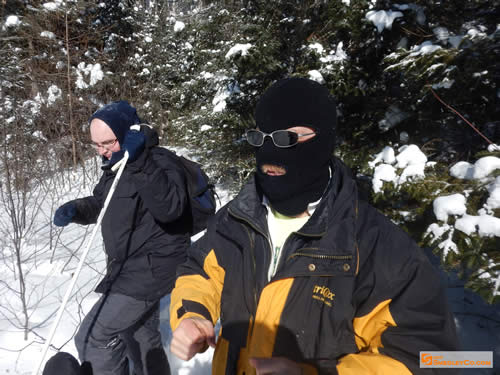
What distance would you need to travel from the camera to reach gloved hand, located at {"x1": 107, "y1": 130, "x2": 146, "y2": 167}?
74.4 inches

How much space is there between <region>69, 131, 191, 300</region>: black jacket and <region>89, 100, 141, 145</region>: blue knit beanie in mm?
205

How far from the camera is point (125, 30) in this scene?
1110cm

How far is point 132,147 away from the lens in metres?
1.89

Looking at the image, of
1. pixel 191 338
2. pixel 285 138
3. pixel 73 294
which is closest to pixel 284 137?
pixel 285 138

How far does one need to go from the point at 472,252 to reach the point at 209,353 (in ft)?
8.68

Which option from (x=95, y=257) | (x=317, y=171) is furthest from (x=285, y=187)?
(x=95, y=257)

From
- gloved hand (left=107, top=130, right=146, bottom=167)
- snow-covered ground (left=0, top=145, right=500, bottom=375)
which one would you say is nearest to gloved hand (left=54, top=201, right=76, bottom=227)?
gloved hand (left=107, top=130, right=146, bottom=167)

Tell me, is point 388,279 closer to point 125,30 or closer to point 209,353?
point 209,353

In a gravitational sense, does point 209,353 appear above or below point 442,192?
below

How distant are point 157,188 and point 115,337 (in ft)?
4.00

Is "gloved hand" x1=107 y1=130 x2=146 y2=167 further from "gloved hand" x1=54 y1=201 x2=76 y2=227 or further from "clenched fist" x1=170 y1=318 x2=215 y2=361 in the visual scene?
"clenched fist" x1=170 y1=318 x2=215 y2=361

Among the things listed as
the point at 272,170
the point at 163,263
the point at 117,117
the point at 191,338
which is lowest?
the point at 191,338

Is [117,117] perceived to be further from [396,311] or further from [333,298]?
[396,311]

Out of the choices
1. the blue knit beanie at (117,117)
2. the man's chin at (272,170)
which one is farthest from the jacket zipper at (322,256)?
the blue knit beanie at (117,117)
